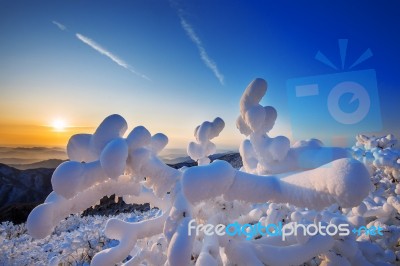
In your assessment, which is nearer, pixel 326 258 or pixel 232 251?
pixel 232 251

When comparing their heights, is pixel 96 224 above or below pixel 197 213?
below

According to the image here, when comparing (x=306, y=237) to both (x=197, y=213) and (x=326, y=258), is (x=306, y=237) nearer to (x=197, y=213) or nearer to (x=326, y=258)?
(x=326, y=258)

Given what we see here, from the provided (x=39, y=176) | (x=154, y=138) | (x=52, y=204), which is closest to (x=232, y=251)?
(x=154, y=138)

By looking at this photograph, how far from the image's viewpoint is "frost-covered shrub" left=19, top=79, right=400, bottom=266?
3.45ft

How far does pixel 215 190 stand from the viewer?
1.07 m

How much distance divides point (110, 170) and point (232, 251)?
83cm

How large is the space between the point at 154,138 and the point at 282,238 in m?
1.06

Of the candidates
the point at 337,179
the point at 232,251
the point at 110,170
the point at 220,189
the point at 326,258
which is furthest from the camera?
the point at 326,258

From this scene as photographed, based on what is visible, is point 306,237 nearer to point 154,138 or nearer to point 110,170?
point 154,138

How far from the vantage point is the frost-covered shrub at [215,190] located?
105 cm

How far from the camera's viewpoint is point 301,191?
1.05 metres

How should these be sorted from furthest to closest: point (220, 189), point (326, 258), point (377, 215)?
point (377, 215), point (326, 258), point (220, 189)

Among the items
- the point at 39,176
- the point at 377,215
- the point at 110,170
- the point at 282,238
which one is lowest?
the point at 39,176

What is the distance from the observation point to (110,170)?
1.24 meters
